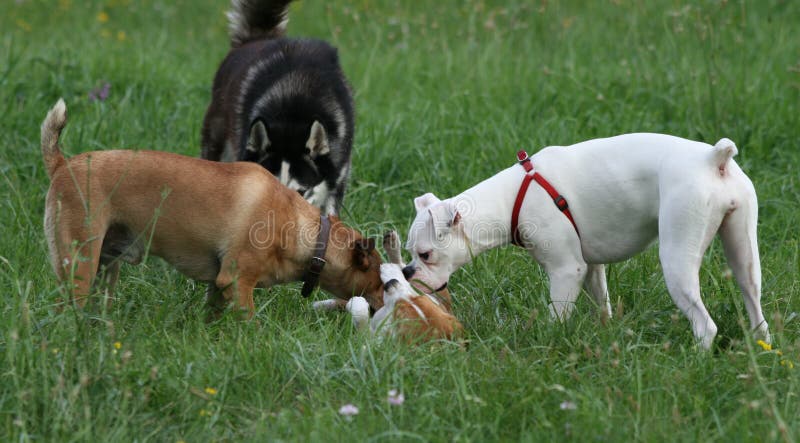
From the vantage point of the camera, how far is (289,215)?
4133mm

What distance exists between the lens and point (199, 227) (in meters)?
4.00

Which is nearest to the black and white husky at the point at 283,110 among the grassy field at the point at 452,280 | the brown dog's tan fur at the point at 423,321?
the grassy field at the point at 452,280

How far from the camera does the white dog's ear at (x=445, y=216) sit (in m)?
4.00

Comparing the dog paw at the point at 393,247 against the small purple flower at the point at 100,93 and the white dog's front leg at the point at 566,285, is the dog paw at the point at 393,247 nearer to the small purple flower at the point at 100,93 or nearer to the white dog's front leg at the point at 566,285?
the white dog's front leg at the point at 566,285

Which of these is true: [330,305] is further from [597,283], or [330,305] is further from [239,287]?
[597,283]

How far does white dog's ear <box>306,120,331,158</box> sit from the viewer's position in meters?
5.08

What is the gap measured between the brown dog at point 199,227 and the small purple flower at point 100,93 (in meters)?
2.72

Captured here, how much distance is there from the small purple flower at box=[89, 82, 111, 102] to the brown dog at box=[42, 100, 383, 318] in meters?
2.72

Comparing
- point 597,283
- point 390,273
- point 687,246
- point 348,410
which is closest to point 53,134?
point 390,273

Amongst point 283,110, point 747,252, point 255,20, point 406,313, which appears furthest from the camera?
point 255,20

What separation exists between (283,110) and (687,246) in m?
2.70

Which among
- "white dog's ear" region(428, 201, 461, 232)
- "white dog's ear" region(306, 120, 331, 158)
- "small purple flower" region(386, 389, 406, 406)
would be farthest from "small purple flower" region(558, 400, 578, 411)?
"white dog's ear" region(306, 120, 331, 158)

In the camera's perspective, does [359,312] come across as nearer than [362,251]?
Yes

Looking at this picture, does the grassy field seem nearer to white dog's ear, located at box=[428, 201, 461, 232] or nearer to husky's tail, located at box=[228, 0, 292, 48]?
white dog's ear, located at box=[428, 201, 461, 232]
